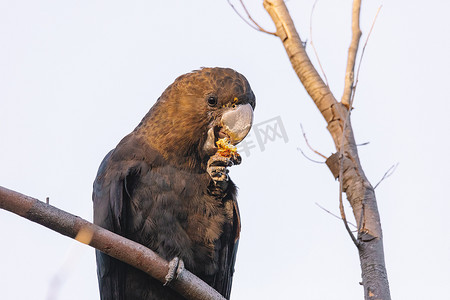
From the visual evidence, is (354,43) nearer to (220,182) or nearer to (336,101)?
(336,101)

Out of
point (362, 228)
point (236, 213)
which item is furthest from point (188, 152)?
point (362, 228)

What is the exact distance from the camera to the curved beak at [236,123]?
4305mm

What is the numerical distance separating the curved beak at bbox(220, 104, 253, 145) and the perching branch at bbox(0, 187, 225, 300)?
4.01 feet

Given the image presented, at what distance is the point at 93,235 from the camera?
9.73 feet

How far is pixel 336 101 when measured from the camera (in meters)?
4.30

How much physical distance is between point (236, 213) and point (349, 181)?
990 mm

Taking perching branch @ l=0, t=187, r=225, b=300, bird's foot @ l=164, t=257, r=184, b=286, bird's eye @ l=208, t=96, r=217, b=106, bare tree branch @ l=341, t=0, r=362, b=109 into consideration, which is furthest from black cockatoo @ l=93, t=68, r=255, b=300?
bare tree branch @ l=341, t=0, r=362, b=109

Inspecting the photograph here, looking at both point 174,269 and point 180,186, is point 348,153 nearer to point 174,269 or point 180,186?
point 180,186

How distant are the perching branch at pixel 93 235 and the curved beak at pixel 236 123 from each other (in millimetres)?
1223

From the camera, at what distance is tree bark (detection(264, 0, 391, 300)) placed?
3.25 meters

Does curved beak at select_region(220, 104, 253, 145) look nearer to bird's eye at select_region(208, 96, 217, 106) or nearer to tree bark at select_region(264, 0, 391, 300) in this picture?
bird's eye at select_region(208, 96, 217, 106)

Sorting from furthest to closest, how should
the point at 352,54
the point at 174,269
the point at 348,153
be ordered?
the point at 352,54
the point at 348,153
the point at 174,269

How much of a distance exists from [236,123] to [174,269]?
124cm

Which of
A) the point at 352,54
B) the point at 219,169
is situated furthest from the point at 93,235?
the point at 352,54
